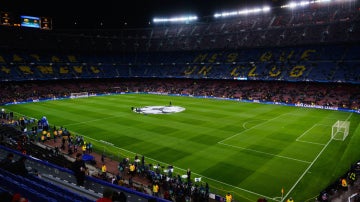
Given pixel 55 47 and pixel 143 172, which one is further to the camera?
pixel 55 47

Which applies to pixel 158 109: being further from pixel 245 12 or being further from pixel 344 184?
pixel 245 12

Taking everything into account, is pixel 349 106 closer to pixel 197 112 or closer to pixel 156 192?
pixel 197 112

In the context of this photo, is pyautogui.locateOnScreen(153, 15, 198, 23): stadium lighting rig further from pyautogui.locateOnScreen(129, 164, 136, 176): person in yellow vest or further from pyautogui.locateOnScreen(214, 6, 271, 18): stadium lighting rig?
pyautogui.locateOnScreen(129, 164, 136, 176): person in yellow vest

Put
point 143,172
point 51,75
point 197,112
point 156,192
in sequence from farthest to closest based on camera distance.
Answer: point 51,75
point 197,112
point 143,172
point 156,192

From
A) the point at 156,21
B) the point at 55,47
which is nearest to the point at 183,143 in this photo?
the point at 55,47

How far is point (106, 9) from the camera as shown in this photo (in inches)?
2699

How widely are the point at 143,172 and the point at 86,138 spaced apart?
1214 cm

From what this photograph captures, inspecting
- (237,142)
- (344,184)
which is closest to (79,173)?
(344,184)

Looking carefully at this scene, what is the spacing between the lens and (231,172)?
2164 centimetres

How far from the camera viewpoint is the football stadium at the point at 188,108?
58.7 ft

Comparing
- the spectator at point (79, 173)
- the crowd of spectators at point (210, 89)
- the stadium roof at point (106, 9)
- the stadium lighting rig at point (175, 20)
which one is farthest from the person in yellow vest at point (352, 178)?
the stadium lighting rig at point (175, 20)

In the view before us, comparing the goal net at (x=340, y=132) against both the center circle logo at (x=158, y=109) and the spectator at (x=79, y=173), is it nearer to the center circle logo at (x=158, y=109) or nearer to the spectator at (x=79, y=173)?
the center circle logo at (x=158, y=109)

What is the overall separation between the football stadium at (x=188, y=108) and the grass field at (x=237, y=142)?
16 centimetres

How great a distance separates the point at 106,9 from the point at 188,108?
122ft
